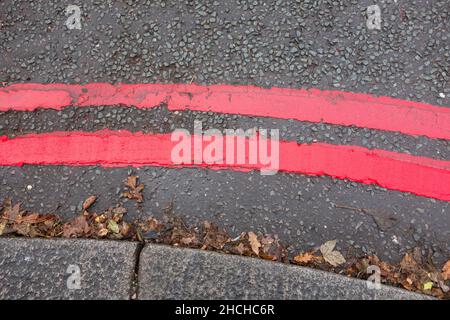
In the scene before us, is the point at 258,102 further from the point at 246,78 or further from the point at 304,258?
the point at 304,258

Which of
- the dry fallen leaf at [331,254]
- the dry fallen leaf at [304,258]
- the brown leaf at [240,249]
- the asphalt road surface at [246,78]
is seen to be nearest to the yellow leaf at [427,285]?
the asphalt road surface at [246,78]

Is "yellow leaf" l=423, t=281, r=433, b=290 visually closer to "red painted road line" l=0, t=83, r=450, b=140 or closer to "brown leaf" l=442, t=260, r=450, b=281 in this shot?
"brown leaf" l=442, t=260, r=450, b=281

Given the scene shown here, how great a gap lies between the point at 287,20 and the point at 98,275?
1.81 metres

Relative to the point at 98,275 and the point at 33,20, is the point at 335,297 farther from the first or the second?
the point at 33,20

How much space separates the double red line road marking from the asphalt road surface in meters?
0.05

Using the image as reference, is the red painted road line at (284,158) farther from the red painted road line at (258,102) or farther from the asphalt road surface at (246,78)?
the red painted road line at (258,102)

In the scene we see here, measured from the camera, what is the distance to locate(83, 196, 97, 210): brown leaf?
7.54 feet

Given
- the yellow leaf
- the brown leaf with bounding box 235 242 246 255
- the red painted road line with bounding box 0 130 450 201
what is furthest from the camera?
the red painted road line with bounding box 0 130 450 201

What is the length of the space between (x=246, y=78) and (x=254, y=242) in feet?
3.14

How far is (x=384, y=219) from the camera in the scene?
222cm

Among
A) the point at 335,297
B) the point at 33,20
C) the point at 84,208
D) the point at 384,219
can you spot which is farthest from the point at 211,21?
the point at 335,297

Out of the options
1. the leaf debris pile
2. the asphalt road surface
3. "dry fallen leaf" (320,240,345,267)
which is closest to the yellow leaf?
the leaf debris pile

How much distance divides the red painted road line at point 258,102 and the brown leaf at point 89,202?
0.57 m

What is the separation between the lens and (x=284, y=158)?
92.3 inches
